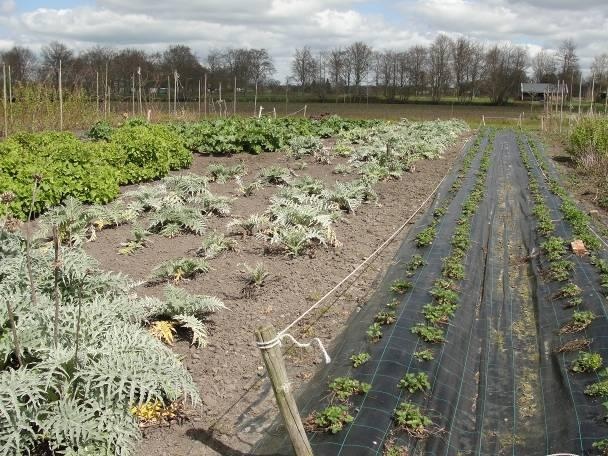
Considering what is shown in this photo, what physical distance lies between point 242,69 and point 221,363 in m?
70.6

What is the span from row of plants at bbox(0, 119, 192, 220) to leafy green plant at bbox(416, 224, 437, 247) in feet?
17.9

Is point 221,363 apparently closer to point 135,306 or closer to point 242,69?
point 135,306

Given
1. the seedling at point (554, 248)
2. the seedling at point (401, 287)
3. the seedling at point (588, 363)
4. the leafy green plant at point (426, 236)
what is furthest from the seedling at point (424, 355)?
the seedling at point (554, 248)

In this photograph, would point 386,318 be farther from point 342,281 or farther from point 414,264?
point 414,264

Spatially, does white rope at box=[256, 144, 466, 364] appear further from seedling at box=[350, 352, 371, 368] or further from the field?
seedling at box=[350, 352, 371, 368]

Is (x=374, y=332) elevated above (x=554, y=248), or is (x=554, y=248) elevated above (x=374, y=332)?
(x=554, y=248)

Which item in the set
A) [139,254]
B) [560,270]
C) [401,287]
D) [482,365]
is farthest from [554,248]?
[139,254]

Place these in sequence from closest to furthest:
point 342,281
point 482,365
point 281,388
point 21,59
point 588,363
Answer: point 281,388 < point 588,363 < point 482,365 < point 342,281 < point 21,59

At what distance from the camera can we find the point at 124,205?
376 inches

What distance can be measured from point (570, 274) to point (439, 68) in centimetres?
7799

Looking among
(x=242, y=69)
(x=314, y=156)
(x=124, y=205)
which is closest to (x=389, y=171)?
(x=314, y=156)

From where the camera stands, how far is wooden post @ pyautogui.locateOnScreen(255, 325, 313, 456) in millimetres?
3254

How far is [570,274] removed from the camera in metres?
7.00

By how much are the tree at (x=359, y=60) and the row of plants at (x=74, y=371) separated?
256 feet
